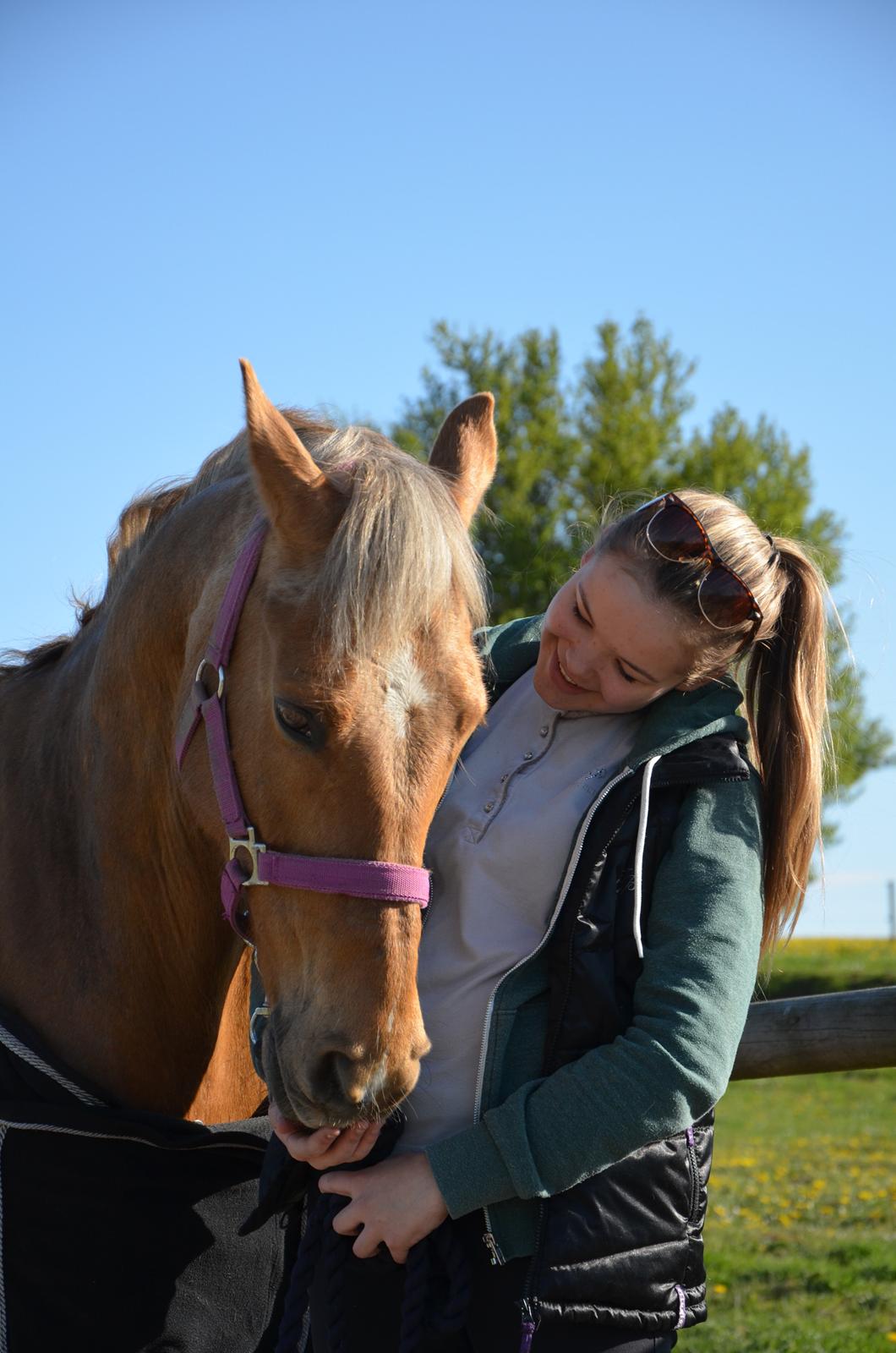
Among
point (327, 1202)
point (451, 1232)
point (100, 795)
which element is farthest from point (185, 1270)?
point (100, 795)

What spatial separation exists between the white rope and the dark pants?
1.87ft

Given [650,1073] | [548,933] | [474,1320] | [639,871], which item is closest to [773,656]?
[639,871]

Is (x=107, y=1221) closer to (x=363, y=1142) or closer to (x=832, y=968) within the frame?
(x=363, y=1142)

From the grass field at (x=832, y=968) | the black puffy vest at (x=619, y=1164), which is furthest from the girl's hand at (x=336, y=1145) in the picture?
the grass field at (x=832, y=968)

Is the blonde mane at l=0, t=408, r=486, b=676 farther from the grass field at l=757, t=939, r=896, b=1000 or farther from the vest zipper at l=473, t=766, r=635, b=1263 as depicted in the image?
the grass field at l=757, t=939, r=896, b=1000

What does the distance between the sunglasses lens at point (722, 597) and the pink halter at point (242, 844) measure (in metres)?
0.73

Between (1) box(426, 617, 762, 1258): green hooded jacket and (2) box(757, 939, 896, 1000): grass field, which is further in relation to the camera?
(2) box(757, 939, 896, 1000): grass field

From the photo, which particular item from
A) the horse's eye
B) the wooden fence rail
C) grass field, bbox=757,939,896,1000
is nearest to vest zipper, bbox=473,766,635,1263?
the horse's eye

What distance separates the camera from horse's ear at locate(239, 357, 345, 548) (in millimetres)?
2164

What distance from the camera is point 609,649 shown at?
2.23 metres

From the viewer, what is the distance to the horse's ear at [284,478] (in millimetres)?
2164

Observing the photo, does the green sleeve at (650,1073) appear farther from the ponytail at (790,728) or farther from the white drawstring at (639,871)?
the ponytail at (790,728)

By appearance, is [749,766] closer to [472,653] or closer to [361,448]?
[472,653]

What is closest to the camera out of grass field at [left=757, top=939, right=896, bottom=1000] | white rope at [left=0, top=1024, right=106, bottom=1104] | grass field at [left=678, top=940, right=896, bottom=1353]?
white rope at [left=0, top=1024, right=106, bottom=1104]
